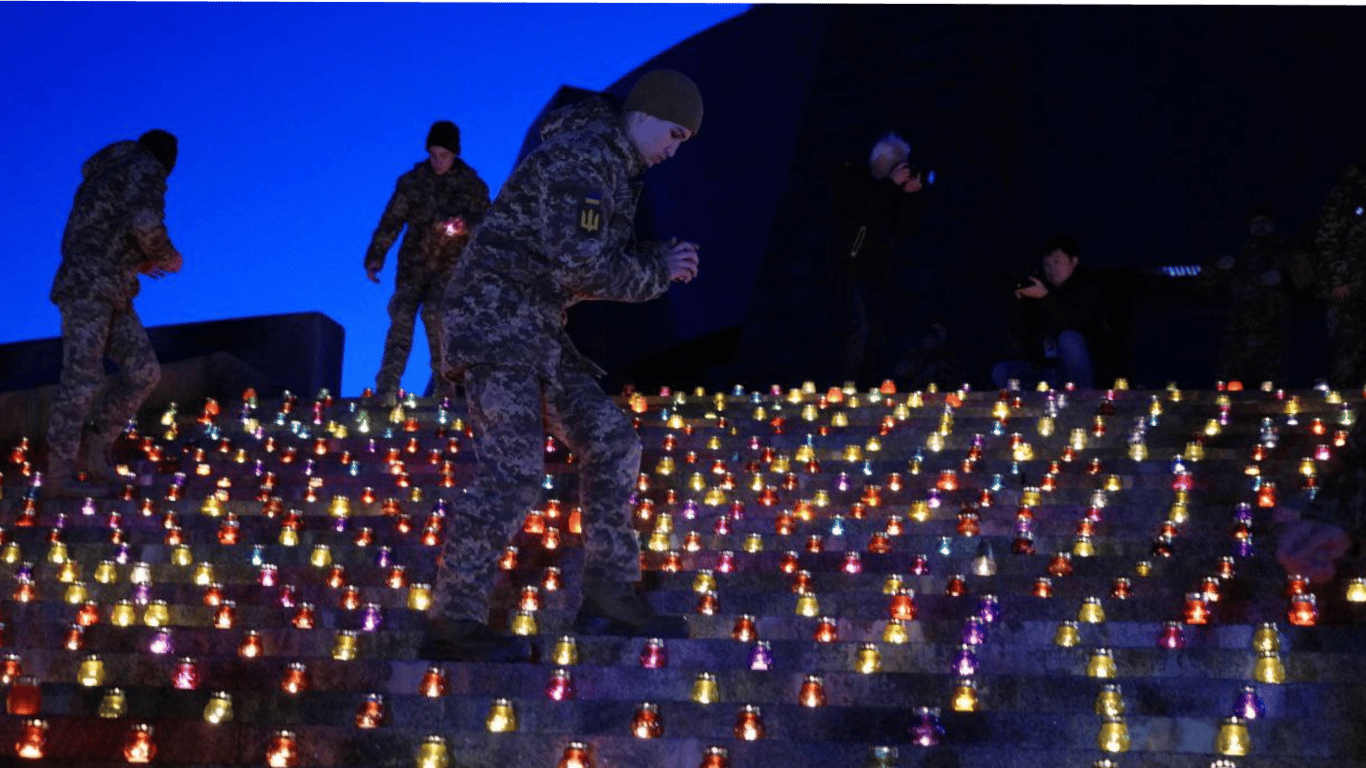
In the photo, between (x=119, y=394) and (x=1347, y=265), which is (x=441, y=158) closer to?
(x=119, y=394)

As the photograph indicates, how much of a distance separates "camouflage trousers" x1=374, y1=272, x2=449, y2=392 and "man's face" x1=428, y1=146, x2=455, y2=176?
635 mm

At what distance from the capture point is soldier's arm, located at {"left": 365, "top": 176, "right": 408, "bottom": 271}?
10758 millimetres

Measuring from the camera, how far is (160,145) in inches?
330

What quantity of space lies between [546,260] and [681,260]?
18.1 inches

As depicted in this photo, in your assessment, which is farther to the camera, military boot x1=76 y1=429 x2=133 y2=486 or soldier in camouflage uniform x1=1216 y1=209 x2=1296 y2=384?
soldier in camouflage uniform x1=1216 y1=209 x2=1296 y2=384

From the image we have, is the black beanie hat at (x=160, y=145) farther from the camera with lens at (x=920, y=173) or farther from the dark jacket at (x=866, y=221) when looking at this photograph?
the camera with lens at (x=920, y=173)

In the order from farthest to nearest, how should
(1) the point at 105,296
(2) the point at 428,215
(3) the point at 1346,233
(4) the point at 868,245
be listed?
(2) the point at 428,215 → (4) the point at 868,245 → (3) the point at 1346,233 → (1) the point at 105,296

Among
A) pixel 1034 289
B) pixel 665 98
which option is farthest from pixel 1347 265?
pixel 665 98

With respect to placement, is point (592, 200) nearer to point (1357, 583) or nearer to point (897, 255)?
point (1357, 583)

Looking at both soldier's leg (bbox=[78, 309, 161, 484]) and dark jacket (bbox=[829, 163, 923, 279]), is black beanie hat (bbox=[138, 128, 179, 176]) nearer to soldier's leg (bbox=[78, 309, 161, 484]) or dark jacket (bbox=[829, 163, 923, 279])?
soldier's leg (bbox=[78, 309, 161, 484])

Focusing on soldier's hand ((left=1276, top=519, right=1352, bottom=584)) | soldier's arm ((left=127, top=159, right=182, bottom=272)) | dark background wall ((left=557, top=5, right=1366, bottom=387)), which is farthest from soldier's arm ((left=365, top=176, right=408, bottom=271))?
soldier's hand ((left=1276, top=519, right=1352, bottom=584))

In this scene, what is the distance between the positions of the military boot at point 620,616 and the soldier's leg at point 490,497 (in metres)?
0.35

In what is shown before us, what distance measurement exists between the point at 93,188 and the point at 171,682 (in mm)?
3465

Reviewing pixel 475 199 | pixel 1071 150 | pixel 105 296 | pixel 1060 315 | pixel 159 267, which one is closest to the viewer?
pixel 105 296
